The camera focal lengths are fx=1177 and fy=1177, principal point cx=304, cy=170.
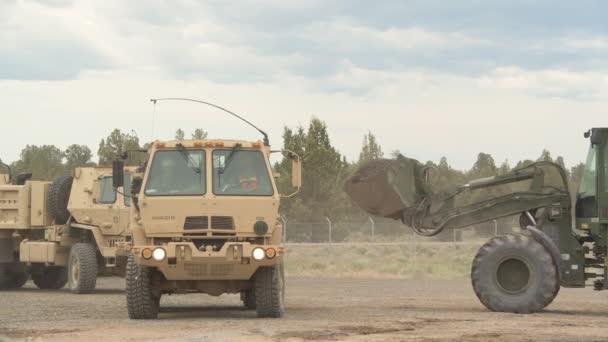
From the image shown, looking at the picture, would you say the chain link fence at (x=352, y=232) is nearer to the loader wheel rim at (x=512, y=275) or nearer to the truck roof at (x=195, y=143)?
the loader wheel rim at (x=512, y=275)

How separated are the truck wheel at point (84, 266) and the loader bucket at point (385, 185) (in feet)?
24.0

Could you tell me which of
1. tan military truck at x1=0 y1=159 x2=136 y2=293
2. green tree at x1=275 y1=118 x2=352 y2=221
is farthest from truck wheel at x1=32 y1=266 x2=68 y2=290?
green tree at x1=275 y1=118 x2=352 y2=221

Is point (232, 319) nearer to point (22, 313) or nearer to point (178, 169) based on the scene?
point (178, 169)

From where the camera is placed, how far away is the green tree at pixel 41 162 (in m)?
81.4

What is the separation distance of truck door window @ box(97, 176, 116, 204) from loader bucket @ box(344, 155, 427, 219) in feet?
23.2

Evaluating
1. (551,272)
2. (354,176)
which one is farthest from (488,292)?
(354,176)

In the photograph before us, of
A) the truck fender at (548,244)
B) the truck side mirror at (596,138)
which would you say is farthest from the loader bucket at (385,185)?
the truck side mirror at (596,138)

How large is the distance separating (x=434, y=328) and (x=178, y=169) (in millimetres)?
4766

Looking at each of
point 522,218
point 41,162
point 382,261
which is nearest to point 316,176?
point 382,261

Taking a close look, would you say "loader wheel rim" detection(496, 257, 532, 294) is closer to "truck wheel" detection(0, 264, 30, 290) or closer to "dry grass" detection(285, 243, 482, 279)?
"truck wheel" detection(0, 264, 30, 290)

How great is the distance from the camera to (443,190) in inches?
856

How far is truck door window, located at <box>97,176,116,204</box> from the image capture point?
2658 centimetres

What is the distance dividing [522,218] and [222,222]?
6470mm

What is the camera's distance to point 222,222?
18000 mm
